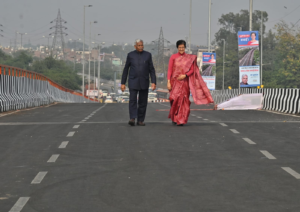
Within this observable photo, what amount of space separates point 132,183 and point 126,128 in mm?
6569

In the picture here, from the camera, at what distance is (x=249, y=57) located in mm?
34344

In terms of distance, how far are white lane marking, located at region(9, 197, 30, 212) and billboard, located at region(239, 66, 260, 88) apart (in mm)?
29272

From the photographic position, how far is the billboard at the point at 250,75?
34.8 meters

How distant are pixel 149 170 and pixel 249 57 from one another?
27076 mm

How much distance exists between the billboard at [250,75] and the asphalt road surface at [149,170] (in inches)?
861

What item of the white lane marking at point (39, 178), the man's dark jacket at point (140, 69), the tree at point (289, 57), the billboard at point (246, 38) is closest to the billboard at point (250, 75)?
the billboard at point (246, 38)

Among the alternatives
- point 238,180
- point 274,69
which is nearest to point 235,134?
point 238,180

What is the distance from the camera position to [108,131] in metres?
13.0

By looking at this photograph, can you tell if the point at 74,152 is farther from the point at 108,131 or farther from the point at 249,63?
the point at 249,63

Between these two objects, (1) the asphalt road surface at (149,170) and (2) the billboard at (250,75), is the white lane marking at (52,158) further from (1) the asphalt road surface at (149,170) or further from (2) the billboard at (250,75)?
(2) the billboard at (250,75)

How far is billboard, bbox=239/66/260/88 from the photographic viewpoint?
114 ft

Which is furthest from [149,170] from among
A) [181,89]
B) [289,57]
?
[289,57]

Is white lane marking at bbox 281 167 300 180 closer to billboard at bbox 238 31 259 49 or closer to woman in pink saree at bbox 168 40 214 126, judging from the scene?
woman in pink saree at bbox 168 40 214 126

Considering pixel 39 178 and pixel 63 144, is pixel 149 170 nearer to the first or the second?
pixel 39 178
